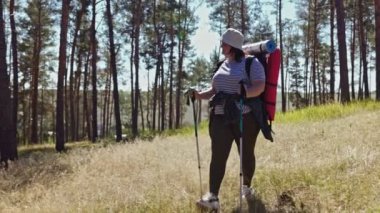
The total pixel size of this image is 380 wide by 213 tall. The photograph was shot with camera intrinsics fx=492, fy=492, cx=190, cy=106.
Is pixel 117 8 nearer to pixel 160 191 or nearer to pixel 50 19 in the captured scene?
pixel 50 19

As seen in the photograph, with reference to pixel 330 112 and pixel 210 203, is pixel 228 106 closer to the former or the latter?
pixel 210 203

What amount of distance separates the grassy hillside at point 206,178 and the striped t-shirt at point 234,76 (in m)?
1.11

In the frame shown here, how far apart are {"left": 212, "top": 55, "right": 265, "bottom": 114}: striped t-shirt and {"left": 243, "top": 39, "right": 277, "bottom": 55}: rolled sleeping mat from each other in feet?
0.57

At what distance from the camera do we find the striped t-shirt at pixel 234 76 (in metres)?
5.13

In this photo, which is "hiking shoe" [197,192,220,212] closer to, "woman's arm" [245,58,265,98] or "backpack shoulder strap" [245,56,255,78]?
"woman's arm" [245,58,265,98]

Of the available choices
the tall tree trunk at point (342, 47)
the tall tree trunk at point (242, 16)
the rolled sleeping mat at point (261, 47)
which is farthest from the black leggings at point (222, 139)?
the tall tree trunk at point (242, 16)

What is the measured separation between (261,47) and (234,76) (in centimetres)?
45

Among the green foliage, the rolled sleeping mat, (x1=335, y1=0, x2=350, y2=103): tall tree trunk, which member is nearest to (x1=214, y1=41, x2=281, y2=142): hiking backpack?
the rolled sleeping mat

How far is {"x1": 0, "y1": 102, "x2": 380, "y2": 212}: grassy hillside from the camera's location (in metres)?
5.21

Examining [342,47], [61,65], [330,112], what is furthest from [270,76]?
[61,65]

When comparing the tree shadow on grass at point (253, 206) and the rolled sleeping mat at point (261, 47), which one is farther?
the rolled sleeping mat at point (261, 47)

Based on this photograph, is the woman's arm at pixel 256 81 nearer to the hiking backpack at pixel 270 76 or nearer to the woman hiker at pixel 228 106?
the woman hiker at pixel 228 106

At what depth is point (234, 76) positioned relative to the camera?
17.0 ft

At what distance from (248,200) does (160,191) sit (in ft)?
3.80
